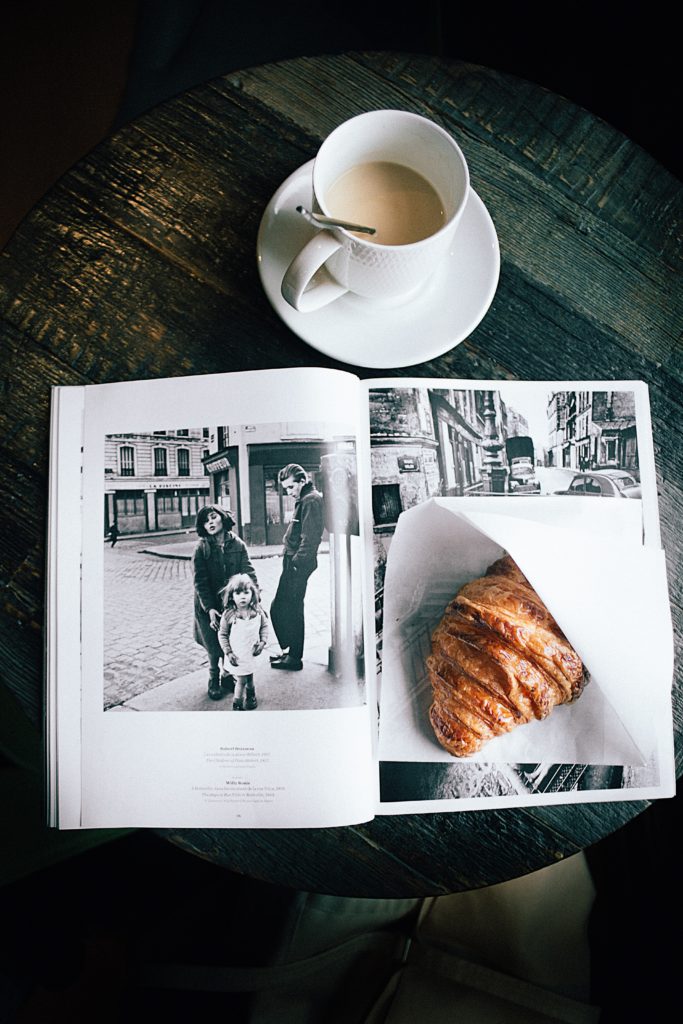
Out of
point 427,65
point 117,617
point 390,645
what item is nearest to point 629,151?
point 427,65

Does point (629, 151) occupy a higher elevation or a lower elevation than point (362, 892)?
higher

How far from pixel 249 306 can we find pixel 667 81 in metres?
0.67

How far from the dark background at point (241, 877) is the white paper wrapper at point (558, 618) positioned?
34 centimetres

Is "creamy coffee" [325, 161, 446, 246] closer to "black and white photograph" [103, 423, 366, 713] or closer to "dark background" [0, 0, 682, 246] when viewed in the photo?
"black and white photograph" [103, 423, 366, 713]

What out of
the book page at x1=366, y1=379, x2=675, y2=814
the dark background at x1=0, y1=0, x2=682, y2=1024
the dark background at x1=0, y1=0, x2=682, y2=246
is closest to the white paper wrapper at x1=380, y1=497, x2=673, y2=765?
the book page at x1=366, y1=379, x2=675, y2=814

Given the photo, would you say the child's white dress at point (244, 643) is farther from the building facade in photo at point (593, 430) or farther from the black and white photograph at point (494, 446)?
the building facade in photo at point (593, 430)

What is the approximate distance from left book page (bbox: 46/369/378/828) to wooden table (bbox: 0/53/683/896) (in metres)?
0.02

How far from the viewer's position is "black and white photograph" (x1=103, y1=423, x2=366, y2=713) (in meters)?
0.57

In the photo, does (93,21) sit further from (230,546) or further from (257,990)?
(257,990)

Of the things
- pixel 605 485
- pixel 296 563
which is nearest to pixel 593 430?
pixel 605 485

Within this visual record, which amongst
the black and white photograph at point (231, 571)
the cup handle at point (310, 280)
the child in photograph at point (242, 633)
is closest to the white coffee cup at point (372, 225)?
the cup handle at point (310, 280)

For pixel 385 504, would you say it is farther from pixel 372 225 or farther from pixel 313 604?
pixel 372 225

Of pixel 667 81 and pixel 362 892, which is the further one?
pixel 667 81

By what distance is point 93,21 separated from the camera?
1.11m
